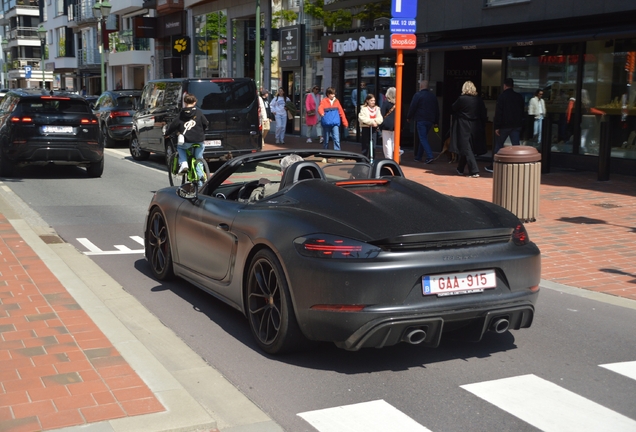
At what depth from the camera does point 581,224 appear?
11.1m

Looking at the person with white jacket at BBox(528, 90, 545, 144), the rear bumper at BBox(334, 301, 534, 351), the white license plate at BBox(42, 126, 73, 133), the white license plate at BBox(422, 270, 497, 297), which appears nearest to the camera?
the rear bumper at BBox(334, 301, 534, 351)

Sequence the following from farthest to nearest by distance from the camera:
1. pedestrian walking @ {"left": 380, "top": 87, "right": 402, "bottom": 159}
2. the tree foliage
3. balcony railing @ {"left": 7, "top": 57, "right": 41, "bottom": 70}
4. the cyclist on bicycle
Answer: balcony railing @ {"left": 7, "top": 57, "right": 41, "bottom": 70}
the tree foliage
pedestrian walking @ {"left": 380, "top": 87, "right": 402, "bottom": 159}
the cyclist on bicycle

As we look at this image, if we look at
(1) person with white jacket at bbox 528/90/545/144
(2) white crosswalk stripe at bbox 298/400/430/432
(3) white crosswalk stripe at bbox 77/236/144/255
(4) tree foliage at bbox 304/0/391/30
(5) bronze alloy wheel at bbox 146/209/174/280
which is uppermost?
(4) tree foliage at bbox 304/0/391/30

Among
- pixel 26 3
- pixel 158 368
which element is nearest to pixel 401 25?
pixel 158 368

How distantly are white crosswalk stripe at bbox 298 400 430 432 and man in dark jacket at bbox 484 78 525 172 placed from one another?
13.0 meters

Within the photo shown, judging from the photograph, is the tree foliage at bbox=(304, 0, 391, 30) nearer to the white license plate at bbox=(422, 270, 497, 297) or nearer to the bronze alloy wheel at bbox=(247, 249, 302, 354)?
the bronze alloy wheel at bbox=(247, 249, 302, 354)

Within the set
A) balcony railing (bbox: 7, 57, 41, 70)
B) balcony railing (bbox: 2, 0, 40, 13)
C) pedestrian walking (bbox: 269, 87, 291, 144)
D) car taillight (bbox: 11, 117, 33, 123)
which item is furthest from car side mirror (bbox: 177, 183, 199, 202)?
balcony railing (bbox: 7, 57, 41, 70)

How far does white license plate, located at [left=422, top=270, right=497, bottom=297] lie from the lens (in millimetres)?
4996

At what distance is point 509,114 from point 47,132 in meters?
9.23

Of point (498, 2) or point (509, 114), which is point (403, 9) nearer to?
point (509, 114)

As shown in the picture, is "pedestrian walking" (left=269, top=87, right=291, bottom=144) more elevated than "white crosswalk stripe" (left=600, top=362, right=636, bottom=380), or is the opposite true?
"pedestrian walking" (left=269, top=87, right=291, bottom=144)

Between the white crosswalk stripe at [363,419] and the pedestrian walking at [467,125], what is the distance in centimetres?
1258

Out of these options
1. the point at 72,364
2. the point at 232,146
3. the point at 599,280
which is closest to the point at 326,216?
the point at 72,364

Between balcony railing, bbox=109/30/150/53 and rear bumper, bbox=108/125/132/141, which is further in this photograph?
balcony railing, bbox=109/30/150/53
